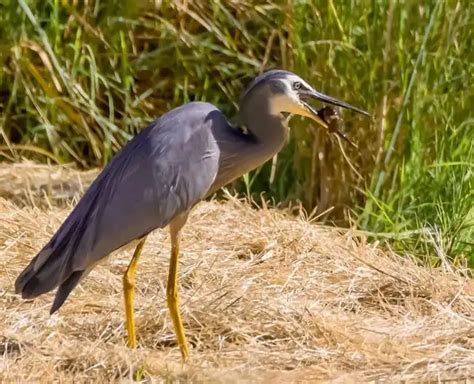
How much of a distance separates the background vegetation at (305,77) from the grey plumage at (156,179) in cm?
108

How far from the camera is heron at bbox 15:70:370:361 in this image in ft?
13.8

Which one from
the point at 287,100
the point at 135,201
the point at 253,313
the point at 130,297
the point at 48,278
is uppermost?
the point at 287,100

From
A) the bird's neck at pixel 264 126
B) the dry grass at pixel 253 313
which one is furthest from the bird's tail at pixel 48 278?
the bird's neck at pixel 264 126

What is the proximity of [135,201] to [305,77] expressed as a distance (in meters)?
1.92

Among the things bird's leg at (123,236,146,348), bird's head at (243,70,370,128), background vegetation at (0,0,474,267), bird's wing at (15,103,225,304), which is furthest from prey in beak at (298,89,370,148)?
background vegetation at (0,0,474,267)

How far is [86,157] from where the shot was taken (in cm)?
670

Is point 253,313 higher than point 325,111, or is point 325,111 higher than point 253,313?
point 325,111

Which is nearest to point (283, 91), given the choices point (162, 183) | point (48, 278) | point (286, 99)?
point (286, 99)

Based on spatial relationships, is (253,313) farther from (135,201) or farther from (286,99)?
(286,99)

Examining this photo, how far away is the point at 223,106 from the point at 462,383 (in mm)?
3050

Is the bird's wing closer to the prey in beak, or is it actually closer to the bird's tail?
the bird's tail

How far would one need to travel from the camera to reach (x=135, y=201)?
423 cm

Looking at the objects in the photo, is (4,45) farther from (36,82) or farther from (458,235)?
(458,235)

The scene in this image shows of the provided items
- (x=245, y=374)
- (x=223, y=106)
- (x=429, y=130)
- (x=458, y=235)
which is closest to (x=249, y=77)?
(x=223, y=106)
